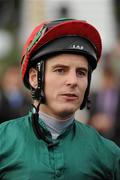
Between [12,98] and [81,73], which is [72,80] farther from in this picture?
[12,98]

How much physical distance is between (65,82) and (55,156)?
543 millimetres

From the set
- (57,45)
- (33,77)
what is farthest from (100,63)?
(57,45)

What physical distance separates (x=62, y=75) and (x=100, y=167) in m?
0.74

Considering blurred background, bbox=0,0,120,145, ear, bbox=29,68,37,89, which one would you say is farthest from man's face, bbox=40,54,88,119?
blurred background, bbox=0,0,120,145

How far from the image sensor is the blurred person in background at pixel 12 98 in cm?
1345

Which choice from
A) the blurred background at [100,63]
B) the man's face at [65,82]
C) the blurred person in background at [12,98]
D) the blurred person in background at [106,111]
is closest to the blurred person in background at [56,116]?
the man's face at [65,82]

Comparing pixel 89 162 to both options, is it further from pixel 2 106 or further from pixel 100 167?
pixel 2 106

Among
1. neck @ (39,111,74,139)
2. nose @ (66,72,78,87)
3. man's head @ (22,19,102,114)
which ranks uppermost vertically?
man's head @ (22,19,102,114)

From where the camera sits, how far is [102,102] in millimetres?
12391

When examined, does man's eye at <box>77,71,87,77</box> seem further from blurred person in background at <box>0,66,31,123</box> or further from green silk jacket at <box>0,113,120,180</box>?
blurred person in background at <box>0,66,31,123</box>

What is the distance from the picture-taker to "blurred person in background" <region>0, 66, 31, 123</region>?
1345 centimetres

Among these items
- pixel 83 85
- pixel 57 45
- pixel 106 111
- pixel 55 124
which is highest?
pixel 57 45

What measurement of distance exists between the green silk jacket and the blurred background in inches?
200

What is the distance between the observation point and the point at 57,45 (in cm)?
654
